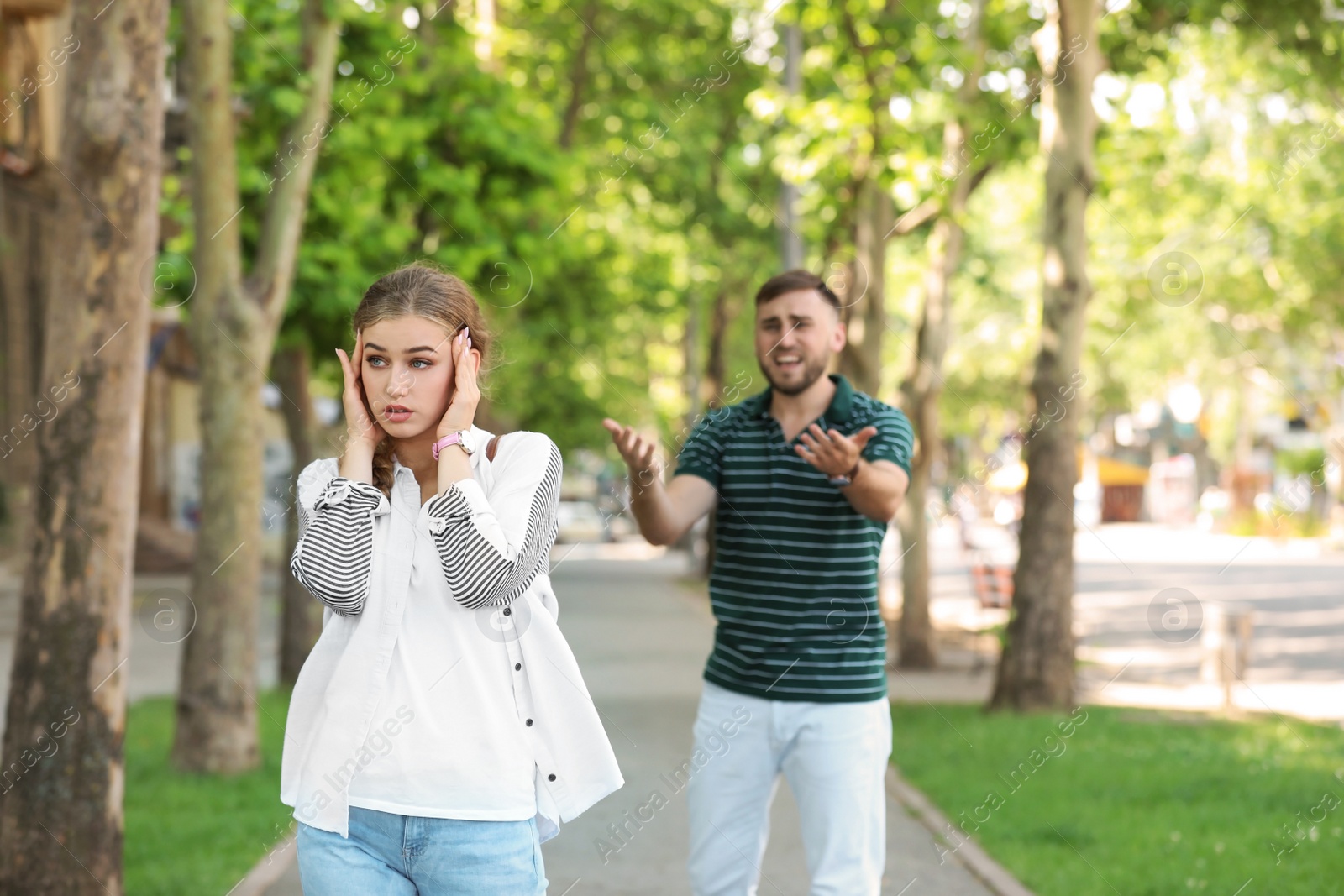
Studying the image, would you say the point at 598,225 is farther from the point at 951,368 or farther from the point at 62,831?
the point at 951,368

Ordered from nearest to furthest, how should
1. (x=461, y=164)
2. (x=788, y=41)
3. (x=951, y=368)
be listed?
(x=461, y=164), (x=788, y=41), (x=951, y=368)

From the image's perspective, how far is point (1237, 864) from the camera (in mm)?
6039

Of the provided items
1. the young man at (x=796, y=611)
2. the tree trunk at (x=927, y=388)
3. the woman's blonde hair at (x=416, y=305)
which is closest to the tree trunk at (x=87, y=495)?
the young man at (x=796, y=611)

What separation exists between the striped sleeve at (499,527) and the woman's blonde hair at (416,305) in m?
0.20

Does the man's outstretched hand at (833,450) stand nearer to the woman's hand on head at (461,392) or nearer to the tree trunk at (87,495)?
the woman's hand on head at (461,392)

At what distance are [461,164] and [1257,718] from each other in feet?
25.0

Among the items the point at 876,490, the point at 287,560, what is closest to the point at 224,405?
the point at 287,560

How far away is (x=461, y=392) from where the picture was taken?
258cm

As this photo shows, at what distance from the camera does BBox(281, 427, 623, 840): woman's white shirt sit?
248 centimetres

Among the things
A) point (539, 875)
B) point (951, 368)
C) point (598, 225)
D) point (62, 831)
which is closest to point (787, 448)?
point (539, 875)

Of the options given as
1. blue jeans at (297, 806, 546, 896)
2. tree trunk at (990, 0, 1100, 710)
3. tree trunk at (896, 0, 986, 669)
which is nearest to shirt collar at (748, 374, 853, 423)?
blue jeans at (297, 806, 546, 896)

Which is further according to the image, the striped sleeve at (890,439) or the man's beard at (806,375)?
the man's beard at (806,375)

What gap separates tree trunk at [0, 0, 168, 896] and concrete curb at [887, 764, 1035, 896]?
3.27 meters

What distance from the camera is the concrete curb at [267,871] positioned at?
5.84 metres
